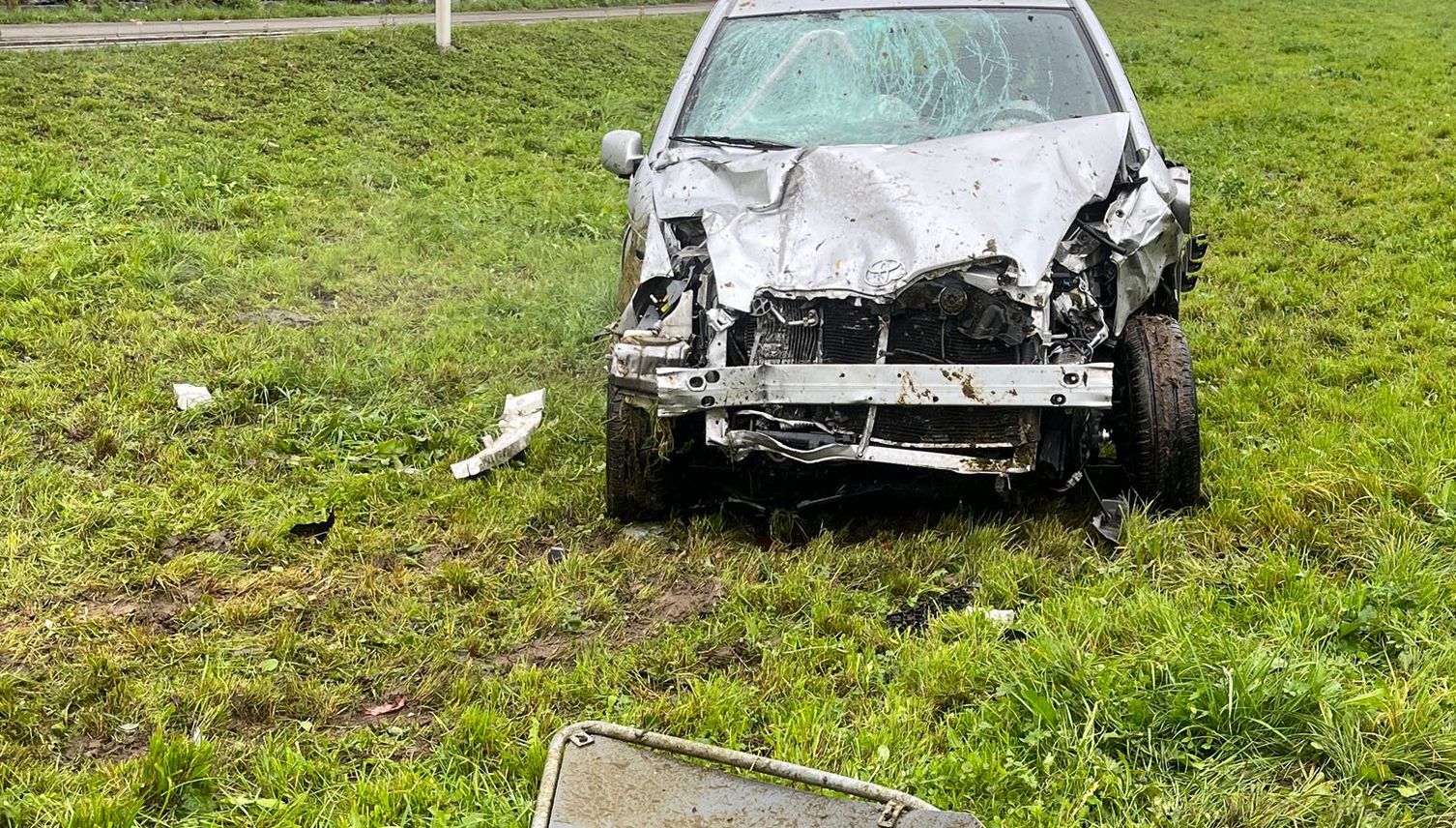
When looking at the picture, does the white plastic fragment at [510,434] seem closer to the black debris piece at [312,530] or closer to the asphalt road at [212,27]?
the black debris piece at [312,530]

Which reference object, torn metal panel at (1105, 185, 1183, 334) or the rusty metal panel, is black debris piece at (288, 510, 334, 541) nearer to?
the rusty metal panel

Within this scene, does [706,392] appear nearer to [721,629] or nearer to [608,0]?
[721,629]

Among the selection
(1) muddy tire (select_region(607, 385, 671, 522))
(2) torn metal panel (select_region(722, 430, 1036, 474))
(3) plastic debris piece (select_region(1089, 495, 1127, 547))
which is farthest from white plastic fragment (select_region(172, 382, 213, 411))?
(3) plastic debris piece (select_region(1089, 495, 1127, 547))

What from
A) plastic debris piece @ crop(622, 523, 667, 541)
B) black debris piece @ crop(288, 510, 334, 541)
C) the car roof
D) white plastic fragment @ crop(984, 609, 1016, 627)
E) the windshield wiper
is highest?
the car roof

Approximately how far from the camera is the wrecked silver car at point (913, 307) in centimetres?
337

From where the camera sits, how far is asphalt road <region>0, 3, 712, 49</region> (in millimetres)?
12430

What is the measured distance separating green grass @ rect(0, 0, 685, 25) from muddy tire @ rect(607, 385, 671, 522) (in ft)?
47.5

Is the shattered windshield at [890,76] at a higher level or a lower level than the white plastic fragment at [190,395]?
higher

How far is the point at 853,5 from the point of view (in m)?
4.90

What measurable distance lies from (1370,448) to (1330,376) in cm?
102

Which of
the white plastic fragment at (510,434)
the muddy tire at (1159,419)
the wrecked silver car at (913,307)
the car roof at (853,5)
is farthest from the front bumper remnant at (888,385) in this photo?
the car roof at (853,5)

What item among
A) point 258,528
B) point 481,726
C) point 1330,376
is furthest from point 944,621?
point 1330,376

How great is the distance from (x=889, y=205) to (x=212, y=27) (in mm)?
14667

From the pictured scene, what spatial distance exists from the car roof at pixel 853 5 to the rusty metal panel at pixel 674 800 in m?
3.41
